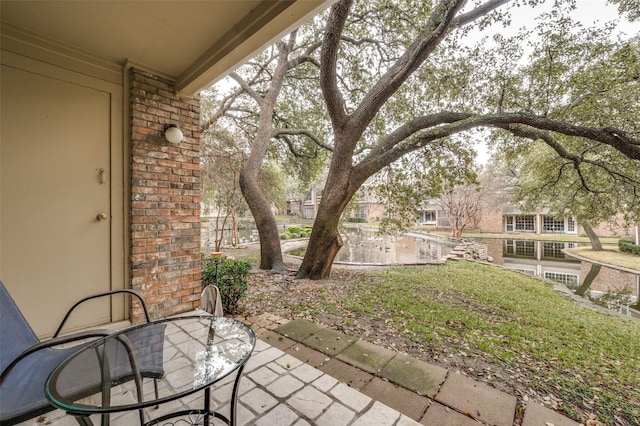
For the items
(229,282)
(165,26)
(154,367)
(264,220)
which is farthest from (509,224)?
(154,367)

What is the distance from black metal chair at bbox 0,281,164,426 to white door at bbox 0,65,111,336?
98 centimetres

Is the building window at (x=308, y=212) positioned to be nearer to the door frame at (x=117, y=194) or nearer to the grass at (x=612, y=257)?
the grass at (x=612, y=257)

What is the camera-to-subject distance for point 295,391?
178 centimetres

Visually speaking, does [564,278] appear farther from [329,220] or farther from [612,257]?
[329,220]

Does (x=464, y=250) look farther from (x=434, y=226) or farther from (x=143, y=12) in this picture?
(x=434, y=226)

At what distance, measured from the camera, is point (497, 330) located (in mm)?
3430

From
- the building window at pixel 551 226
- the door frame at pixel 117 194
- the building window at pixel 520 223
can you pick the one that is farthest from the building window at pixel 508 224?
the door frame at pixel 117 194

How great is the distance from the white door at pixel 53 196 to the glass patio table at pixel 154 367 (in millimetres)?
1185

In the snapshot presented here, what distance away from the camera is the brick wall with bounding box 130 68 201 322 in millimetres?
2574

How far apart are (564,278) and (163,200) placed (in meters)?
12.2

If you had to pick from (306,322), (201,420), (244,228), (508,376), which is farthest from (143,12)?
(244,228)

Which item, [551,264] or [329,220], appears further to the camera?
[551,264]

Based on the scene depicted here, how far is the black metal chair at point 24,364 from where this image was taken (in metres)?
1.04

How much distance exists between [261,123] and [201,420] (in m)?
6.15
